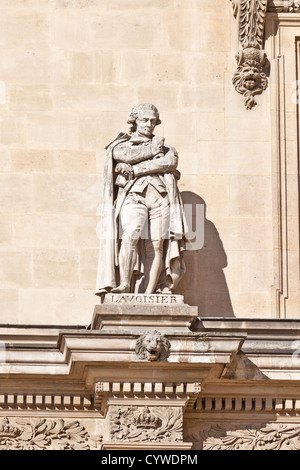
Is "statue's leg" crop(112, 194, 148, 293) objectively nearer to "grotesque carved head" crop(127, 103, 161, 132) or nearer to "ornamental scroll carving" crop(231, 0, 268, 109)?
"grotesque carved head" crop(127, 103, 161, 132)

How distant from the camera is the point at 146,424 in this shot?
19031 millimetres

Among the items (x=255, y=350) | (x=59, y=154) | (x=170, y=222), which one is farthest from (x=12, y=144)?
(x=255, y=350)

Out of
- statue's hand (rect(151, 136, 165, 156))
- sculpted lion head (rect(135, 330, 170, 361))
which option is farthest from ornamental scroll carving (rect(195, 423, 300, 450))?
statue's hand (rect(151, 136, 165, 156))

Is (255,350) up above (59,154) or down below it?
below

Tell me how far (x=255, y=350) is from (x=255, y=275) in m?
1.16

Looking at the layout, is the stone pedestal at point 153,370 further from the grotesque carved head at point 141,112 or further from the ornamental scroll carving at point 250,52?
the ornamental scroll carving at point 250,52

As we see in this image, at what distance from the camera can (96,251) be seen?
66.7ft

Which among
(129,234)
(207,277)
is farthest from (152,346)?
(207,277)

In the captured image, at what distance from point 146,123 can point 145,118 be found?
0.05 meters

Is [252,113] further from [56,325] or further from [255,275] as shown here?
[56,325]

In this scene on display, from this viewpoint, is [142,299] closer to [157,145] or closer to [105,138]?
[157,145]

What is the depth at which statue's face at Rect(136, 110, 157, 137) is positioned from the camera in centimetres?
2008

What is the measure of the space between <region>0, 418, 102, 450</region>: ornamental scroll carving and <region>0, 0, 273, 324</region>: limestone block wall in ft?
3.81

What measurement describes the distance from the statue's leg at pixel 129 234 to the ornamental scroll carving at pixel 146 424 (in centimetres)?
113
